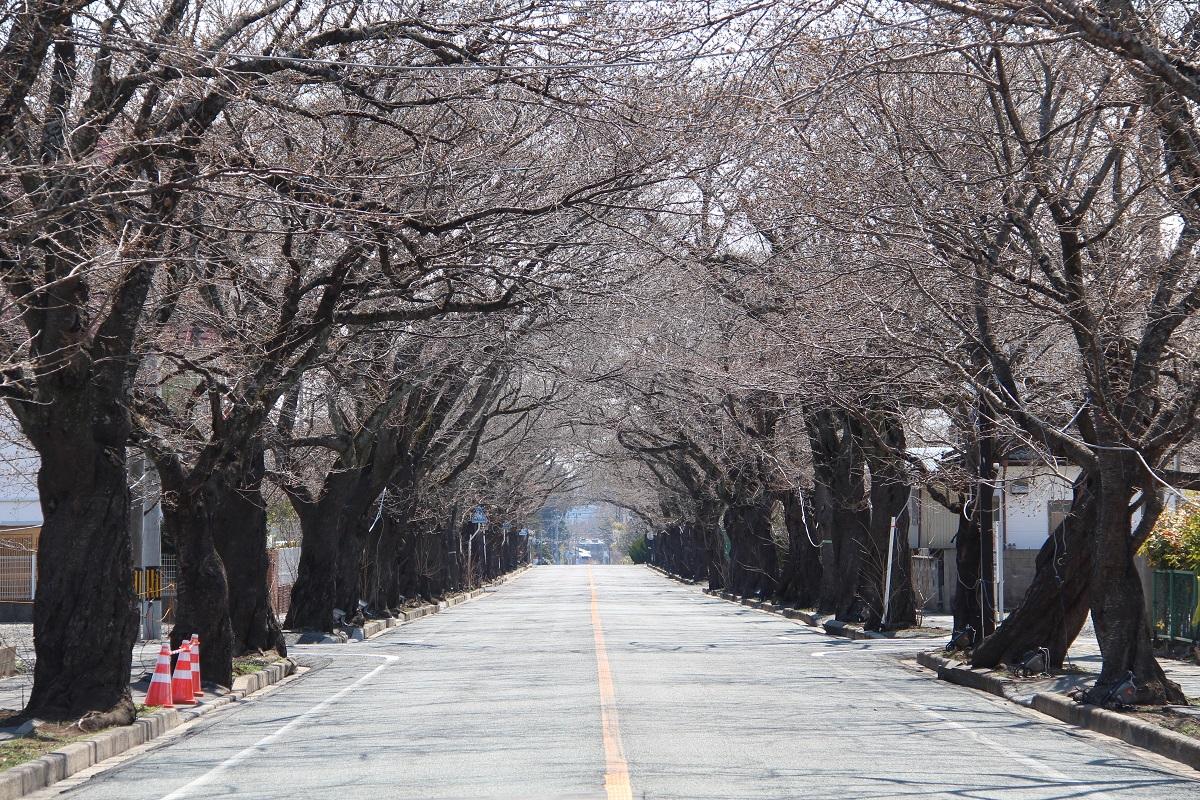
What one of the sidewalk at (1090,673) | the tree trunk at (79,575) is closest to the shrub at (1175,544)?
the sidewalk at (1090,673)

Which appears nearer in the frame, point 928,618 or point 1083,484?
point 1083,484

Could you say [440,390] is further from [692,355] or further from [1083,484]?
[1083,484]

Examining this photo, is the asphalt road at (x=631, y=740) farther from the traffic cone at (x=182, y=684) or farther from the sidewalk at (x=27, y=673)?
the sidewalk at (x=27, y=673)

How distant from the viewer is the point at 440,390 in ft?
108

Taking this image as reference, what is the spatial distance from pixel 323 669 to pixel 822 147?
12098 millimetres

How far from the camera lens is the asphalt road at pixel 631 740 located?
33.6 ft

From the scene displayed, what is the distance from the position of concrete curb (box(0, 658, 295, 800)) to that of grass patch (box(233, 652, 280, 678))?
1.35 m

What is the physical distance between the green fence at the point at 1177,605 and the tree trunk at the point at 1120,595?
7017 mm

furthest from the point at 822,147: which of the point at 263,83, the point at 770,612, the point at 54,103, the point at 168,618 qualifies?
the point at 770,612

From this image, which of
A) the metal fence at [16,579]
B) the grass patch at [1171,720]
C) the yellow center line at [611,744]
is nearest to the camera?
the yellow center line at [611,744]

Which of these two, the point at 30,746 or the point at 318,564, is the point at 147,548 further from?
the point at 30,746

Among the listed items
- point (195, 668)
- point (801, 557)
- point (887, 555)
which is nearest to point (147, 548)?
point (195, 668)

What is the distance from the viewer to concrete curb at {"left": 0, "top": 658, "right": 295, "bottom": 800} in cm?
1081

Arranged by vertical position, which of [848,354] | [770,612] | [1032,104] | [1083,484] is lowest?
[770,612]
